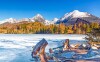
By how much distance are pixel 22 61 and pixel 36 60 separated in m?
1.84

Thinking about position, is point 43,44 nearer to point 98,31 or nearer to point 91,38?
point 98,31

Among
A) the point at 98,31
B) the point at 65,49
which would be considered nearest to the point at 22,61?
the point at 65,49

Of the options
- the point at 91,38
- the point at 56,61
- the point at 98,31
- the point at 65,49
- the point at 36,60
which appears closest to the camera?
the point at 56,61

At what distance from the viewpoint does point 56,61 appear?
1515 centimetres

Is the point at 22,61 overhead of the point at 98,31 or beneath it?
beneath

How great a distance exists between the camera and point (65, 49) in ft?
75.1

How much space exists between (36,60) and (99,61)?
463cm

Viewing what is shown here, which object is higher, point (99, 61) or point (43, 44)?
point (43, 44)

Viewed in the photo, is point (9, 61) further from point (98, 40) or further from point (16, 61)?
point (98, 40)

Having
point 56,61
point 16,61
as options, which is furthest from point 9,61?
point 56,61

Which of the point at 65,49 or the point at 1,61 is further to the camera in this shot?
the point at 65,49

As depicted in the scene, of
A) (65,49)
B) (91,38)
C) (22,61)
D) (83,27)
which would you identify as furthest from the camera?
(83,27)

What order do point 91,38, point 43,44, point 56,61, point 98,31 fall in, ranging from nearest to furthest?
1. point 43,44
2. point 56,61
3. point 98,31
4. point 91,38

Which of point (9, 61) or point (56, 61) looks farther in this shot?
point (9, 61)
